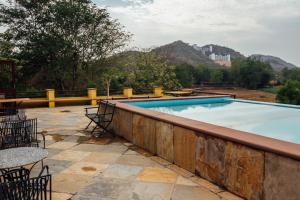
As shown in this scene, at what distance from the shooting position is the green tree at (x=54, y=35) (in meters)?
16.7

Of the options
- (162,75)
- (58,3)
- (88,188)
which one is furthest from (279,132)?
(58,3)

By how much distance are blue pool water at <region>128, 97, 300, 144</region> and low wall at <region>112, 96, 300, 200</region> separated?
374 centimetres

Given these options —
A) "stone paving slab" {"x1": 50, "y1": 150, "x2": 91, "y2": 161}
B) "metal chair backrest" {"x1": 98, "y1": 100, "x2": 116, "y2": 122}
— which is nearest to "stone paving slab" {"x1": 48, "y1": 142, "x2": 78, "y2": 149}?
"stone paving slab" {"x1": 50, "y1": 150, "x2": 91, "y2": 161}

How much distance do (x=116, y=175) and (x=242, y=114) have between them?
22.2ft

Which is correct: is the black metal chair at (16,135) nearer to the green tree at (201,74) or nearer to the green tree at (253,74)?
the green tree at (201,74)

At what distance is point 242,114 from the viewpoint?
9891 millimetres

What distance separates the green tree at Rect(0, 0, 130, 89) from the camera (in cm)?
1670

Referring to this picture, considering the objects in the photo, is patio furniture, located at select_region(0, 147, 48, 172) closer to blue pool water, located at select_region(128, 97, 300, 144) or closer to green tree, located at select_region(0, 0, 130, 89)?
blue pool water, located at select_region(128, 97, 300, 144)

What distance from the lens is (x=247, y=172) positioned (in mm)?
3578

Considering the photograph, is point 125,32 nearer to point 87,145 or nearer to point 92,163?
point 87,145

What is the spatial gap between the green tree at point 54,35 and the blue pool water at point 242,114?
9640 millimetres

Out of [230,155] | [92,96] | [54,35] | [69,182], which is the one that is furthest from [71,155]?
[54,35]

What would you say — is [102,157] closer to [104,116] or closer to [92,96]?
[104,116]

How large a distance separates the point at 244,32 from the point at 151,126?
27.3 m
